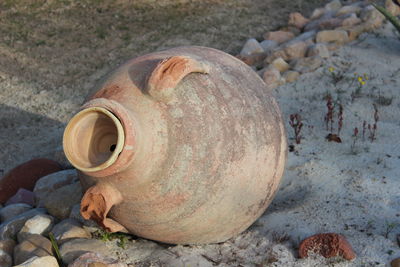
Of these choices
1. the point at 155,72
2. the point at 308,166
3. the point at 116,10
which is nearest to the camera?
the point at 155,72

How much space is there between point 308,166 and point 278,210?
23.0 inches

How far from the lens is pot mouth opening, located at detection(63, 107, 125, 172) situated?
101 inches

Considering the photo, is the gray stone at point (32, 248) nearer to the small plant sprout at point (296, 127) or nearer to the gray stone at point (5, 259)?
the gray stone at point (5, 259)

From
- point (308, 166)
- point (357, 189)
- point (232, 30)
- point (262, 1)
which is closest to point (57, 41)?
point (232, 30)

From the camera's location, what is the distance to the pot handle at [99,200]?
275 cm

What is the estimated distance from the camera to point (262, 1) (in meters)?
7.74

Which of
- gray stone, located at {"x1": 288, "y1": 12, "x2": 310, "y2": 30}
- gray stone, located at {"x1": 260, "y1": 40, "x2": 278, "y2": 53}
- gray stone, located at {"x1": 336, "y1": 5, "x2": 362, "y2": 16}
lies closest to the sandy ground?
gray stone, located at {"x1": 260, "y1": 40, "x2": 278, "y2": 53}

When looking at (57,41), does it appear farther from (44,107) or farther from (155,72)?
(155,72)

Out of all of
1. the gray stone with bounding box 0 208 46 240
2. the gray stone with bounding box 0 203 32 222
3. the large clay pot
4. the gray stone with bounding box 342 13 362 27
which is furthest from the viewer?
the gray stone with bounding box 342 13 362 27

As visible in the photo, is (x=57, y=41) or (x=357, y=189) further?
(x=57, y=41)

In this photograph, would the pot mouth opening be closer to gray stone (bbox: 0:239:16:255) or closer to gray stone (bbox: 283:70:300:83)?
gray stone (bbox: 0:239:16:255)

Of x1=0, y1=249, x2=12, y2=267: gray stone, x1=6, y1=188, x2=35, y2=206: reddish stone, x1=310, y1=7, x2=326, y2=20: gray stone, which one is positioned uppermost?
x1=310, y1=7, x2=326, y2=20: gray stone

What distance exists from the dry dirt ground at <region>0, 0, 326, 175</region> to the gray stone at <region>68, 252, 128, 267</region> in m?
2.07

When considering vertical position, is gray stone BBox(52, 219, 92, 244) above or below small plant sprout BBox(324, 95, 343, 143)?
below
